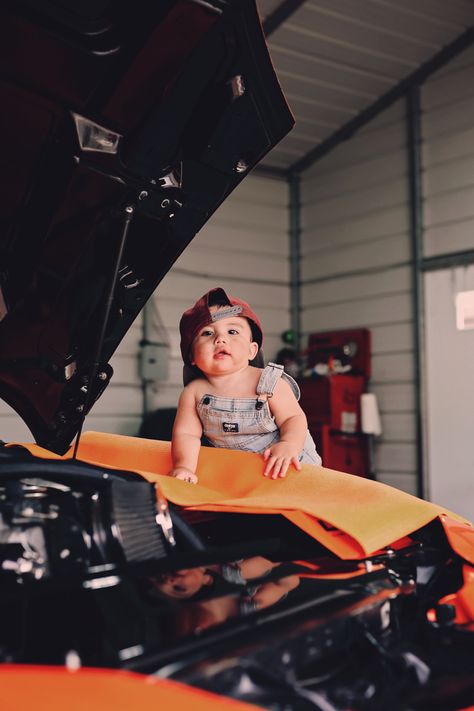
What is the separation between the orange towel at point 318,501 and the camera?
1.18 m

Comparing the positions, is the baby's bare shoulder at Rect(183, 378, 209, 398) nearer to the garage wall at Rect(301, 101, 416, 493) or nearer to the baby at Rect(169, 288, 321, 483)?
the baby at Rect(169, 288, 321, 483)

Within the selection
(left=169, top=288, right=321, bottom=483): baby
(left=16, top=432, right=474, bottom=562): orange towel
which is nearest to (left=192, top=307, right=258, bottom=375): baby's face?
(left=169, top=288, right=321, bottom=483): baby

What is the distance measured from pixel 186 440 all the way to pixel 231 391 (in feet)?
0.90

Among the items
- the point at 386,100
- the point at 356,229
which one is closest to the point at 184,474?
the point at 356,229

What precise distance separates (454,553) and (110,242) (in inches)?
32.2

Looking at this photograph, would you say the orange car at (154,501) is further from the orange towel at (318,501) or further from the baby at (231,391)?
the baby at (231,391)

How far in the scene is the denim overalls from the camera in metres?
2.06

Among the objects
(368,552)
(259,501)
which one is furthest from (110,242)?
(368,552)

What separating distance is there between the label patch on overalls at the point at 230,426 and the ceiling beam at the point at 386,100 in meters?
5.19

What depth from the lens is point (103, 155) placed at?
120cm

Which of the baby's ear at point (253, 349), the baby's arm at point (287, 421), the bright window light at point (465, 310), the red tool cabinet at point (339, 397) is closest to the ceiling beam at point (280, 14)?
the bright window light at point (465, 310)

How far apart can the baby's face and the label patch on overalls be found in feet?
0.52

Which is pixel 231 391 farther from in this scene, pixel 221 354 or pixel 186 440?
pixel 186 440

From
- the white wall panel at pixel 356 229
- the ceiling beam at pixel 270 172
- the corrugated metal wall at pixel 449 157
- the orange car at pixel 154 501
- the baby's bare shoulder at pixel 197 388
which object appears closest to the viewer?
the orange car at pixel 154 501
